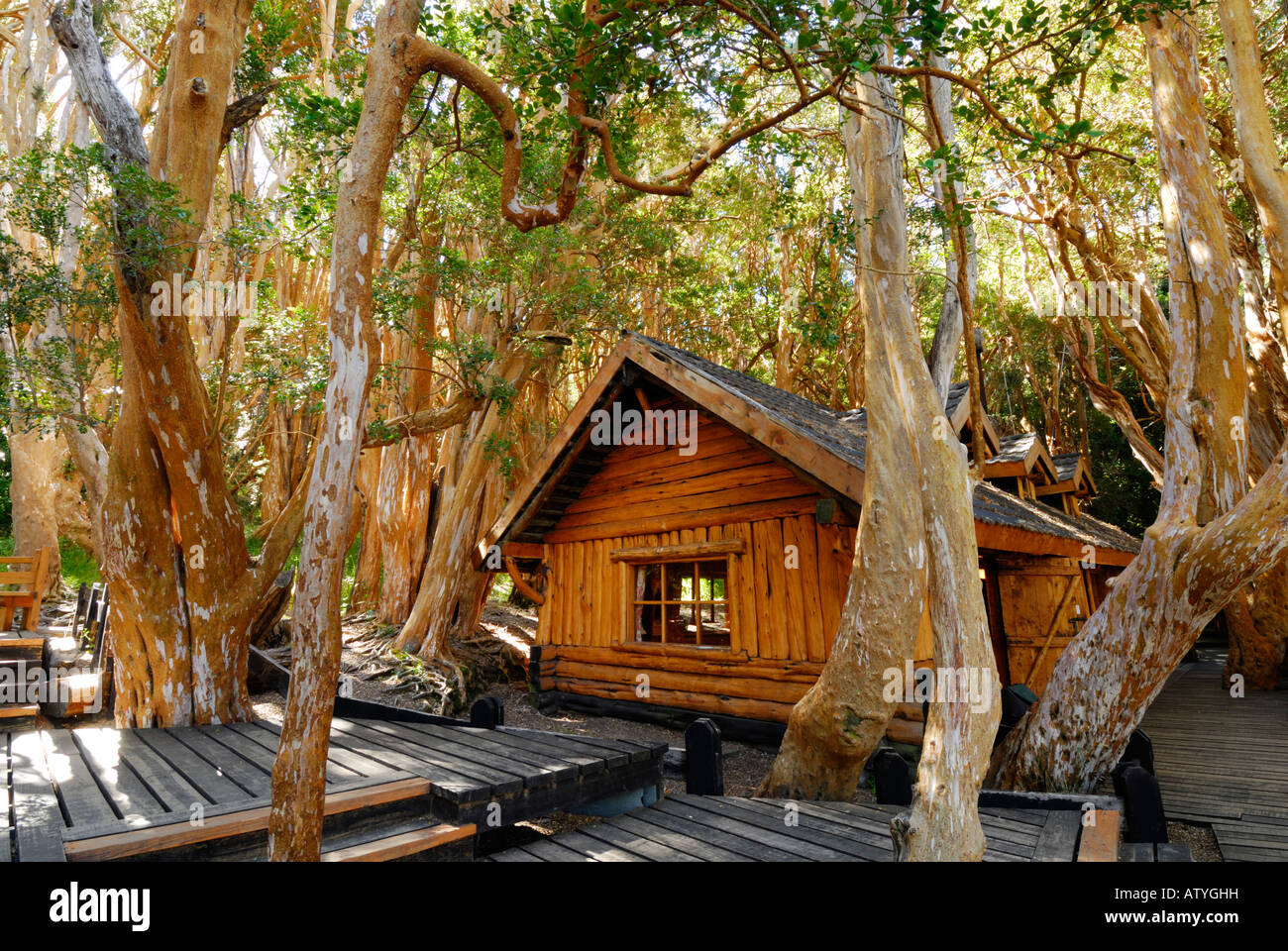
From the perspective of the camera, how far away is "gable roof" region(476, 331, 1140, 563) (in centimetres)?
640

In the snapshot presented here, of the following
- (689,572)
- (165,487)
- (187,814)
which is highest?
(165,487)

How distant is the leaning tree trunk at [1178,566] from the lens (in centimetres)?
531

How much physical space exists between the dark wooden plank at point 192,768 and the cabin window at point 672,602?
17.8 ft

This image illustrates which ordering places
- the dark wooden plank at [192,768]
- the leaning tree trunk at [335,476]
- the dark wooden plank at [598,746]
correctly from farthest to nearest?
the dark wooden plank at [598,746]
the dark wooden plank at [192,768]
the leaning tree trunk at [335,476]

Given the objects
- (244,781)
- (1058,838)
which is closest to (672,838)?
(1058,838)

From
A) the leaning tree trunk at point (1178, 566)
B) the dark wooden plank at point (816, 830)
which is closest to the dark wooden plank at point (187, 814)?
the dark wooden plank at point (816, 830)

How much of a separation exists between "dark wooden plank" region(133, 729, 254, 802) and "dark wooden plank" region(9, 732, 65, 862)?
2.15ft

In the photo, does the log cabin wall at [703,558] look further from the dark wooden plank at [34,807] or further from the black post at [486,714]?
the dark wooden plank at [34,807]

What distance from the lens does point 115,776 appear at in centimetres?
435

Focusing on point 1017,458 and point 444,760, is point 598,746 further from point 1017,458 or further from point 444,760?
point 1017,458

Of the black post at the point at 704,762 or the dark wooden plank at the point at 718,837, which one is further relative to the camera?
the black post at the point at 704,762

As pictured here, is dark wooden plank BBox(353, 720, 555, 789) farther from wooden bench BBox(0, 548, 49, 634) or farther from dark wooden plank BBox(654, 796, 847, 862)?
wooden bench BBox(0, 548, 49, 634)

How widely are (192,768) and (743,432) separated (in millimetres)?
5480
